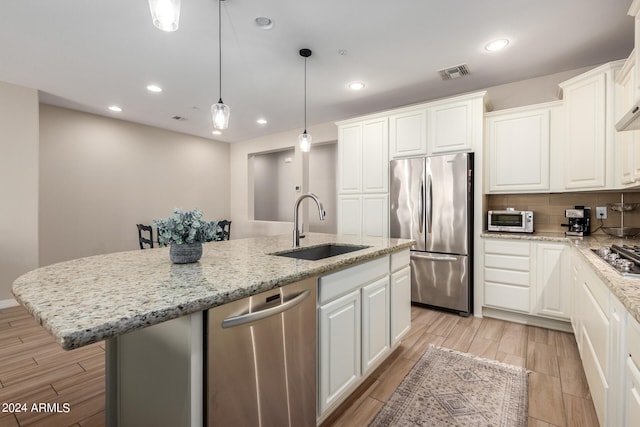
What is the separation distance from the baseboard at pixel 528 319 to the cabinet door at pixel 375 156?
1.82 m

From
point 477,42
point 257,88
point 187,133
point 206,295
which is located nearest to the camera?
point 206,295

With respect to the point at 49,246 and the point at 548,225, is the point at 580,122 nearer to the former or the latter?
the point at 548,225

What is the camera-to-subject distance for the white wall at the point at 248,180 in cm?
564

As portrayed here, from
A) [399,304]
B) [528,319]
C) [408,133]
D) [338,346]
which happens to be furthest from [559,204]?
[338,346]

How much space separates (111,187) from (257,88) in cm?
317

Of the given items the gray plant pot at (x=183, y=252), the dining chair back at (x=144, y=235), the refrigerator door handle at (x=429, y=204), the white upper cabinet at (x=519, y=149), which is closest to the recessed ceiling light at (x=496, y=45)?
the white upper cabinet at (x=519, y=149)

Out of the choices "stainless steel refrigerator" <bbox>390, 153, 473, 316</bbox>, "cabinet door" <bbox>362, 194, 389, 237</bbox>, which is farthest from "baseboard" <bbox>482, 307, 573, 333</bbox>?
"cabinet door" <bbox>362, 194, 389, 237</bbox>

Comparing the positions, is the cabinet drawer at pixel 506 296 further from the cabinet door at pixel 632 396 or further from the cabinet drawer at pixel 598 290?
the cabinet door at pixel 632 396

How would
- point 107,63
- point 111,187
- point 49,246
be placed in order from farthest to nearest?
point 111,187, point 49,246, point 107,63

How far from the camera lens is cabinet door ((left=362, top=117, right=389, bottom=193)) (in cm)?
379

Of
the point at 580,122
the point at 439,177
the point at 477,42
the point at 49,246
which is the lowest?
the point at 49,246

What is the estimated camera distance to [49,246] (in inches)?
169

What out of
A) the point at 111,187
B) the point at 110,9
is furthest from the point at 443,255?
the point at 111,187

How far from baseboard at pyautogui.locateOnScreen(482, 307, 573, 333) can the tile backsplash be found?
3.24ft
